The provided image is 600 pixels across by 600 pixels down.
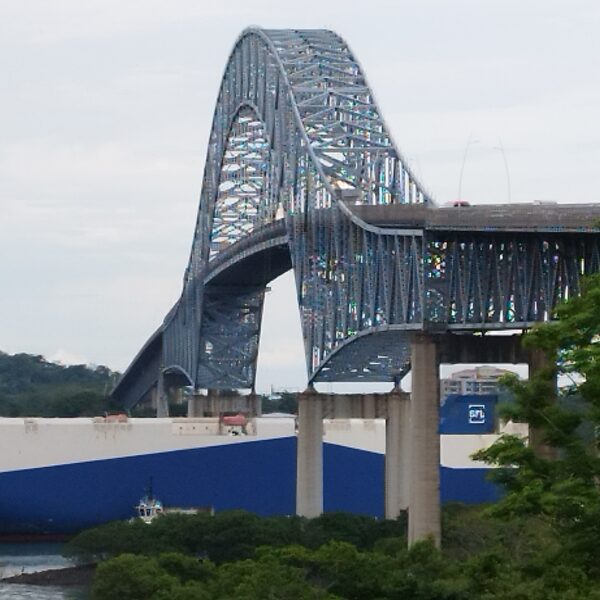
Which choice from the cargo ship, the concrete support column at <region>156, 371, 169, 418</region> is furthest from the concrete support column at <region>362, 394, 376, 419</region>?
the concrete support column at <region>156, 371, 169, 418</region>

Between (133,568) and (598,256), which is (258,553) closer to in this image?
(133,568)

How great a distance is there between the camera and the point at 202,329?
449 ft

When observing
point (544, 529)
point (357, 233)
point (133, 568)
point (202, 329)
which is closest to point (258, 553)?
point (133, 568)

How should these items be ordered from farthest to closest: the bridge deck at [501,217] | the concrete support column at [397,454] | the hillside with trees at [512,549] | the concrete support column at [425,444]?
1. the concrete support column at [397,454]
2. the concrete support column at [425,444]
3. the bridge deck at [501,217]
4. the hillside with trees at [512,549]

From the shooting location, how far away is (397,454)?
10831 centimetres

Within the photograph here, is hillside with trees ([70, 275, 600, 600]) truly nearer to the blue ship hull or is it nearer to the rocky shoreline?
the rocky shoreline

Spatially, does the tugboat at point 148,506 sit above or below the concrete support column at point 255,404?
below

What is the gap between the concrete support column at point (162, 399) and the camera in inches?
6344

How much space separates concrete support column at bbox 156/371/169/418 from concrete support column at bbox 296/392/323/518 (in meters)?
54.3

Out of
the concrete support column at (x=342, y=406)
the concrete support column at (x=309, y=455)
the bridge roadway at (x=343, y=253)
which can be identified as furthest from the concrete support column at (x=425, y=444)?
the concrete support column at (x=342, y=406)

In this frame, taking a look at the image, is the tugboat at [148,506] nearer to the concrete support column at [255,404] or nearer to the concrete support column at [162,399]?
the concrete support column at [255,404]

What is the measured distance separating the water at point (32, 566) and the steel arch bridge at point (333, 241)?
45.6 feet

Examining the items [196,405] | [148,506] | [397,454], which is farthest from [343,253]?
[196,405]

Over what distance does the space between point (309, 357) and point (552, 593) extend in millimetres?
58398
